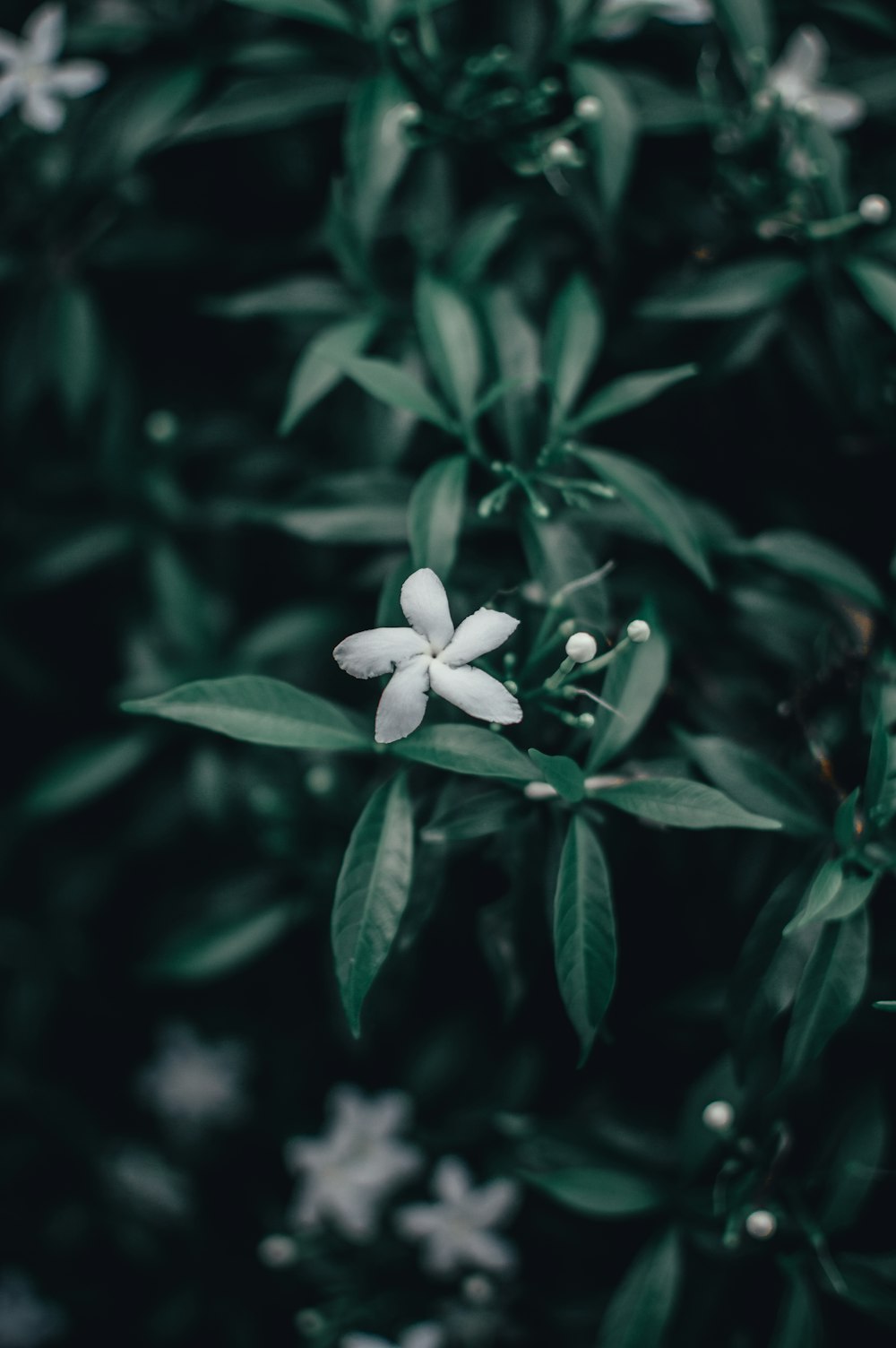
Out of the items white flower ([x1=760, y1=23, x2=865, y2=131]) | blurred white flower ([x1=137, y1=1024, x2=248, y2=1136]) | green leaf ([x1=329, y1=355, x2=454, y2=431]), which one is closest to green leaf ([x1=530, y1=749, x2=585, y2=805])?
green leaf ([x1=329, y1=355, x2=454, y2=431])

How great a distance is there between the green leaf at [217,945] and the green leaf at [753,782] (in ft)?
2.38

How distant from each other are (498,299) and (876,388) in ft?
1.68

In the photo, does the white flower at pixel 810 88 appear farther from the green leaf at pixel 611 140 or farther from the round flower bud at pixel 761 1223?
the round flower bud at pixel 761 1223

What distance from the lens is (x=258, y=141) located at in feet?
5.10

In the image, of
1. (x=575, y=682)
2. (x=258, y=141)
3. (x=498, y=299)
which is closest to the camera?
(x=575, y=682)

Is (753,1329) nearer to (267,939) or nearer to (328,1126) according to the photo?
(328,1126)

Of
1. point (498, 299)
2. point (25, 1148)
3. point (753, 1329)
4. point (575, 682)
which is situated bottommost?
point (753, 1329)

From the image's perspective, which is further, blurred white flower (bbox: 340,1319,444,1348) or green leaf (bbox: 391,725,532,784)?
blurred white flower (bbox: 340,1319,444,1348)

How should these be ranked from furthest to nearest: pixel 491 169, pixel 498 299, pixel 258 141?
pixel 258 141 < pixel 491 169 < pixel 498 299

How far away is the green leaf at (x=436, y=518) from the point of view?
3.32 feet

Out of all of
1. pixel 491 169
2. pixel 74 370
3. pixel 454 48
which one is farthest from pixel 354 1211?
pixel 454 48

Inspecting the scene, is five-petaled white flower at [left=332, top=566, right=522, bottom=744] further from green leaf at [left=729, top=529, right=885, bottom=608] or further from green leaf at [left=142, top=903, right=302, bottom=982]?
green leaf at [left=142, top=903, right=302, bottom=982]

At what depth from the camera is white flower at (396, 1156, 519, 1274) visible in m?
1.48

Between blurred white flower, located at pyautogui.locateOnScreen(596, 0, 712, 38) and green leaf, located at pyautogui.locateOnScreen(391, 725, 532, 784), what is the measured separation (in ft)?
3.07
